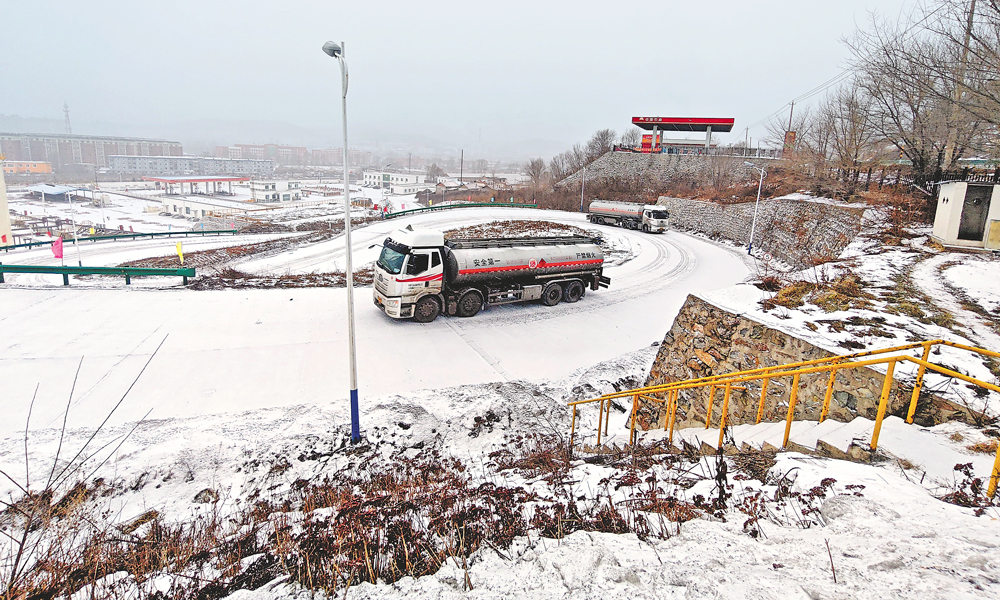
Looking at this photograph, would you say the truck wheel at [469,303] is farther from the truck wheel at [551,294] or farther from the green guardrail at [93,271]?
the green guardrail at [93,271]

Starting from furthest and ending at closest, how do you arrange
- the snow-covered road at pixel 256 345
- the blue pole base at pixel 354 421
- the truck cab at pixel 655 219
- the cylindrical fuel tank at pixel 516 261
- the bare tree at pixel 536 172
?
the bare tree at pixel 536 172 → the truck cab at pixel 655 219 → the cylindrical fuel tank at pixel 516 261 → the snow-covered road at pixel 256 345 → the blue pole base at pixel 354 421

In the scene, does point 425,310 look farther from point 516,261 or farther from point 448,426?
point 448,426

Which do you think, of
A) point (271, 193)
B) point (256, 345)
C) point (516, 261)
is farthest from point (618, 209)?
point (271, 193)

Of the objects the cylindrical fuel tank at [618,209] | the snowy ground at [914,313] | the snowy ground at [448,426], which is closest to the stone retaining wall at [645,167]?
the cylindrical fuel tank at [618,209]

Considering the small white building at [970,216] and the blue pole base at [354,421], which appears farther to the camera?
the small white building at [970,216]

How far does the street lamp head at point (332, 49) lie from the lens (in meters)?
6.56

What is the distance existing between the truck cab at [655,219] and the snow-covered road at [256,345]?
1585cm

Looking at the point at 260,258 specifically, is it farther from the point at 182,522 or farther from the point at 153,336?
the point at 182,522

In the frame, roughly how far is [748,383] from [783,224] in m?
23.7

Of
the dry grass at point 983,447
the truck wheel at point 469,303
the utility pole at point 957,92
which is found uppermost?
the utility pole at point 957,92

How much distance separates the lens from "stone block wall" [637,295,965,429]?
5.70 m

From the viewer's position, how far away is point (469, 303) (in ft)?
47.9

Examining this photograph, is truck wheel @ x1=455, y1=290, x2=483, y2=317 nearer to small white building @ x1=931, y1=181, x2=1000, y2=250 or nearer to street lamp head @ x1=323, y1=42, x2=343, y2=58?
street lamp head @ x1=323, y1=42, x2=343, y2=58

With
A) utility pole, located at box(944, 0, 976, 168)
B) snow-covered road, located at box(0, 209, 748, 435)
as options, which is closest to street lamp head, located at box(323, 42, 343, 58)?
snow-covered road, located at box(0, 209, 748, 435)
